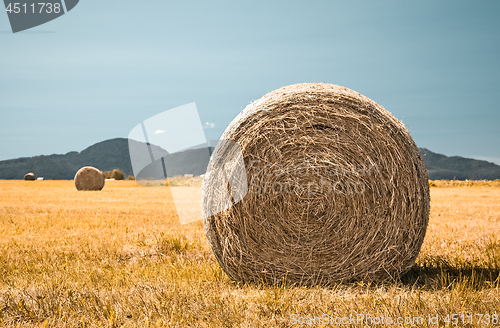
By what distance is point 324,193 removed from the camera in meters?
4.15

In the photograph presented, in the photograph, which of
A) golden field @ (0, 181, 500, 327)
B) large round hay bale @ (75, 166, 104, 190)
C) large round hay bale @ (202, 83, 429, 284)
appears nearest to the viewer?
golden field @ (0, 181, 500, 327)

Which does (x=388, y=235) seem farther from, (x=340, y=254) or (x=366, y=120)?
(x=366, y=120)

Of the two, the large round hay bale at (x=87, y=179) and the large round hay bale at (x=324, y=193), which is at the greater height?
the large round hay bale at (x=87, y=179)

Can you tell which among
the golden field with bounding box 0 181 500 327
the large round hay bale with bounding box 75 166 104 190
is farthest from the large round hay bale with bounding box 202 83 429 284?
the large round hay bale with bounding box 75 166 104 190

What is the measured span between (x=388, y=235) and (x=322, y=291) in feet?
3.15

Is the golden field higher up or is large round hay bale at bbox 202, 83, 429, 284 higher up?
large round hay bale at bbox 202, 83, 429, 284

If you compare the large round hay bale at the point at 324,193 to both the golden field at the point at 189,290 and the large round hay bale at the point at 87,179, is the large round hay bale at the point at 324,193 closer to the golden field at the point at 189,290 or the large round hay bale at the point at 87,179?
the golden field at the point at 189,290

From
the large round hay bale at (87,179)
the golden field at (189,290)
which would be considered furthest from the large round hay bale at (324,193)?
the large round hay bale at (87,179)

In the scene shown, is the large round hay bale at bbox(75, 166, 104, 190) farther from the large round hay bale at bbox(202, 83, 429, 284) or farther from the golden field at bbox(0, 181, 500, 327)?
the large round hay bale at bbox(202, 83, 429, 284)

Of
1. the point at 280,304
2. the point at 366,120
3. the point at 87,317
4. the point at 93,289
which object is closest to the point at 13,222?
the point at 93,289

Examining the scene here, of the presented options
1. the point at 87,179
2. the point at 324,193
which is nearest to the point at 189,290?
the point at 324,193

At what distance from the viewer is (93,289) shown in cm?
405

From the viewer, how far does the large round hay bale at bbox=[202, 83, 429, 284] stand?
4.14m

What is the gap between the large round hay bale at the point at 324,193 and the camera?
4.14m
